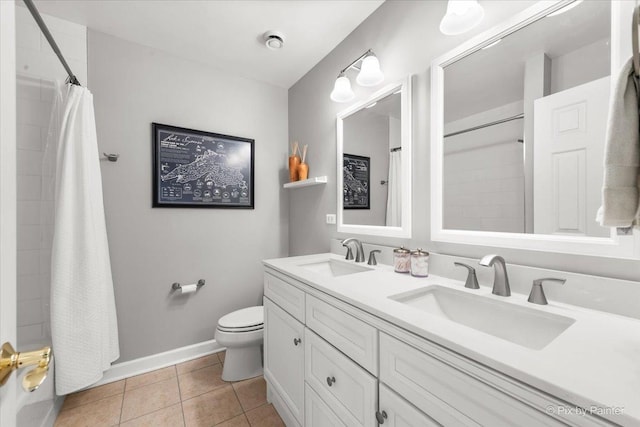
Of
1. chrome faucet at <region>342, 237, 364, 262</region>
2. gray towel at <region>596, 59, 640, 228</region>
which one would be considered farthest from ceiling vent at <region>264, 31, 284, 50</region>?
gray towel at <region>596, 59, 640, 228</region>

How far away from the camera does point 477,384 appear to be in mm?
564

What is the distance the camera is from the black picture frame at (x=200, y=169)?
196 centimetres

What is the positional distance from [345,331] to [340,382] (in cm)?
20

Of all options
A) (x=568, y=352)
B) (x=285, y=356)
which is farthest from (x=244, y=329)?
(x=568, y=352)

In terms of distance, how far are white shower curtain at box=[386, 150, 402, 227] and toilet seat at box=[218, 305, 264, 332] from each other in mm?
1157

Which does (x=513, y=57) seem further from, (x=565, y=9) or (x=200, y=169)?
(x=200, y=169)

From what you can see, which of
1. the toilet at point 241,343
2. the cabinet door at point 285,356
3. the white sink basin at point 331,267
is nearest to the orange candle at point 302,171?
the white sink basin at point 331,267

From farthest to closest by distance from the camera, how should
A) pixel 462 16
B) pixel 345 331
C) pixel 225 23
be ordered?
pixel 225 23 → pixel 462 16 → pixel 345 331

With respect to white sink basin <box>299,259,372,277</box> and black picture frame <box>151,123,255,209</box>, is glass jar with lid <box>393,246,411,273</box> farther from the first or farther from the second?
black picture frame <box>151,123,255,209</box>

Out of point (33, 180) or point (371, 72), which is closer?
point (33, 180)

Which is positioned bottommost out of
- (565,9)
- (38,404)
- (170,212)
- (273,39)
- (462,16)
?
(38,404)

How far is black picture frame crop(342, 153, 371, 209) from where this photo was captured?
1.71m

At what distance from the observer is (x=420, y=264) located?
1206 millimetres

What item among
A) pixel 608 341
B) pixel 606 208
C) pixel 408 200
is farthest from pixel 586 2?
pixel 608 341
